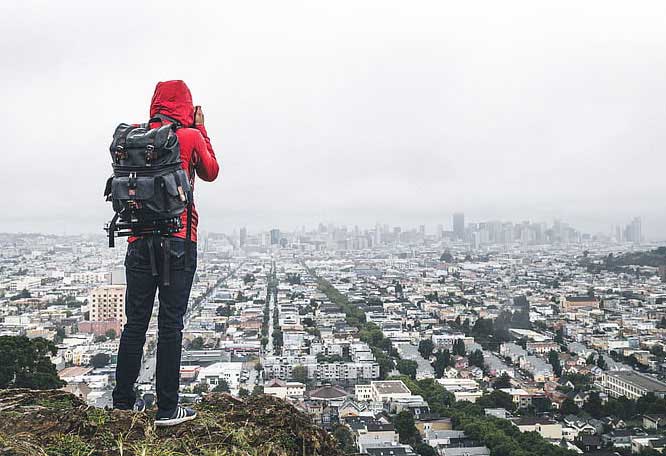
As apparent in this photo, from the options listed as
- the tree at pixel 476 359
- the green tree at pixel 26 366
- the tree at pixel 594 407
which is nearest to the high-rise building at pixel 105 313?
the tree at pixel 476 359

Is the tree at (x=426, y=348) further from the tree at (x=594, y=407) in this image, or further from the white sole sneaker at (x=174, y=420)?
the white sole sneaker at (x=174, y=420)

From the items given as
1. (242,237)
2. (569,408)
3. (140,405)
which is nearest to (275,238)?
(242,237)

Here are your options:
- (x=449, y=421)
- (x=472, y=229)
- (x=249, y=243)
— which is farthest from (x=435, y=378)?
(x=472, y=229)

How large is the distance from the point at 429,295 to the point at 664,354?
56.0 feet

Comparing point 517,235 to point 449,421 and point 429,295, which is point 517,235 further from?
point 449,421

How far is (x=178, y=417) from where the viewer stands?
1494 mm

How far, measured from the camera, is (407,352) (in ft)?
67.9

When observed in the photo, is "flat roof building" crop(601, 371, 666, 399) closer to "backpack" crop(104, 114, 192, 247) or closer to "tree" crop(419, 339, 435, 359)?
"tree" crop(419, 339, 435, 359)

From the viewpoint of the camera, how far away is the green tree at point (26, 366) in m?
5.12

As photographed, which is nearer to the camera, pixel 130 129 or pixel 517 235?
pixel 130 129

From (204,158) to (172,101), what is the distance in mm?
157

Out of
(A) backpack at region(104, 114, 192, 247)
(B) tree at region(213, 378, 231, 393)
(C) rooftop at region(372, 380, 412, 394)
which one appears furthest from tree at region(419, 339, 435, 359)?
(A) backpack at region(104, 114, 192, 247)

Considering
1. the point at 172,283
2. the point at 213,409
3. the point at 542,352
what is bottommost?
the point at 542,352

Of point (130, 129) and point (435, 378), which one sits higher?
point (130, 129)
